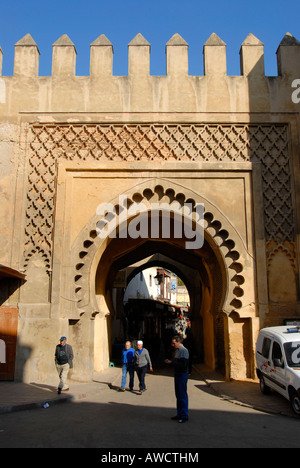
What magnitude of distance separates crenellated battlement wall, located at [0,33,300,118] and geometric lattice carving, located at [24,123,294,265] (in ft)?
1.57

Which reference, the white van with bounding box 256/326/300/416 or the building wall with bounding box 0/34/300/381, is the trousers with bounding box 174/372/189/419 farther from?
the building wall with bounding box 0/34/300/381

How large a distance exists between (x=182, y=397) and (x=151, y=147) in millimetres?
6364

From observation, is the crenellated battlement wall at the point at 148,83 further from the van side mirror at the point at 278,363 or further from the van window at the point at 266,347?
the van side mirror at the point at 278,363

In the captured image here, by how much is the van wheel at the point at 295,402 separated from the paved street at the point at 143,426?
7.4 inches

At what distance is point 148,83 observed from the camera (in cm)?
1108

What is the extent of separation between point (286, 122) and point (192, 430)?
25.7 feet

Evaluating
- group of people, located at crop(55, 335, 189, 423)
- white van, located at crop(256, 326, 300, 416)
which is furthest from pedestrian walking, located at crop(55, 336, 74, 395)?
white van, located at crop(256, 326, 300, 416)

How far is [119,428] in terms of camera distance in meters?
5.64

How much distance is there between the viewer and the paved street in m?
4.90

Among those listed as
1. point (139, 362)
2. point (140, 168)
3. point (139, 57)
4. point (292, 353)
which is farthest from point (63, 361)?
point (139, 57)

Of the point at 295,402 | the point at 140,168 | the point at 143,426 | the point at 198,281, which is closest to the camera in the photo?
the point at 143,426

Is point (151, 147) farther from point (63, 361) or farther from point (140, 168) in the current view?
point (63, 361)

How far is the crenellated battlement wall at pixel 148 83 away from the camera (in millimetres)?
10969

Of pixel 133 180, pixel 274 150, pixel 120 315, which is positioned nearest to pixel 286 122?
pixel 274 150
